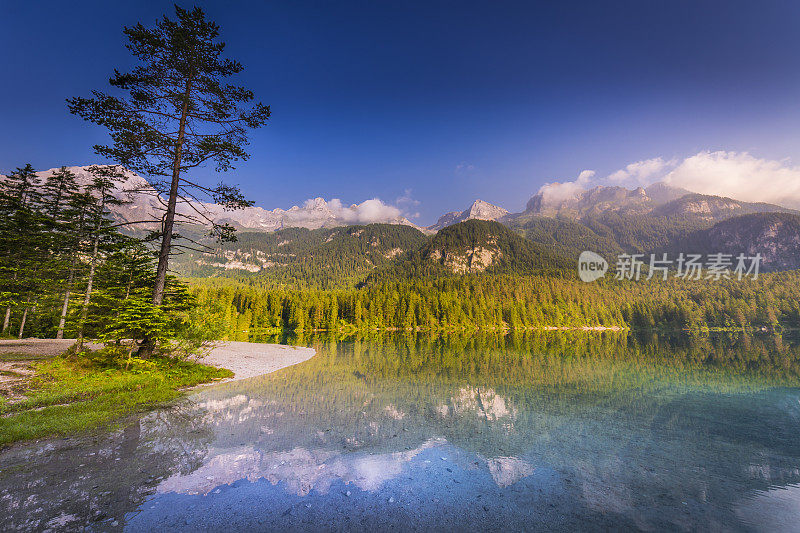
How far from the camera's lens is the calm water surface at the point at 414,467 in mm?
6504

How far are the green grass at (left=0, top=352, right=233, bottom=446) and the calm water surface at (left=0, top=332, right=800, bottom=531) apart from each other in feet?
4.12

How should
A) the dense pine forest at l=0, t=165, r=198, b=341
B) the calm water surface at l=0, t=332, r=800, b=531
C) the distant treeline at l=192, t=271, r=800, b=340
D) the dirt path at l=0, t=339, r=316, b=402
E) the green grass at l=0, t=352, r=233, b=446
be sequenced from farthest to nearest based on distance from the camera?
the distant treeline at l=192, t=271, r=800, b=340 < the dense pine forest at l=0, t=165, r=198, b=341 < the dirt path at l=0, t=339, r=316, b=402 < the green grass at l=0, t=352, r=233, b=446 < the calm water surface at l=0, t=332, r=800, b=531

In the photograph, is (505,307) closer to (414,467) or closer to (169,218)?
(169,218)

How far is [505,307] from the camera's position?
426 ft

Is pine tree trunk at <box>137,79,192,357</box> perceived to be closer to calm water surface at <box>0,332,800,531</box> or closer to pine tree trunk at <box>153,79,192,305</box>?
pine tree trunk at <box>153,79,192,305</box>

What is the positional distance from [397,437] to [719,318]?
185 m

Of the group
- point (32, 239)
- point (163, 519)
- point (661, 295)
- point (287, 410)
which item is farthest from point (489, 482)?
point (661, 295)

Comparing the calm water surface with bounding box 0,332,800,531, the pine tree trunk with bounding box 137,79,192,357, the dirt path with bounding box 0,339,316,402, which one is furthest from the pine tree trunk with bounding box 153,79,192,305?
the calm water surface with bounding box 0,332,800,531

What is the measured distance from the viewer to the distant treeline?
109 meters

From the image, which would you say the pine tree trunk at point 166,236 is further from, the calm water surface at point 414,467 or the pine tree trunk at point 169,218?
the calm water surface at point 414,467

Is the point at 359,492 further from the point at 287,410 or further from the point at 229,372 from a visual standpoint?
the point at 229,372

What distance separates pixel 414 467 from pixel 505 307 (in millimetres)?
128832

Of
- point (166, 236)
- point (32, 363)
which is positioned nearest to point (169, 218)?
point (166, 236)

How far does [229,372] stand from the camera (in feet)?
73.6
